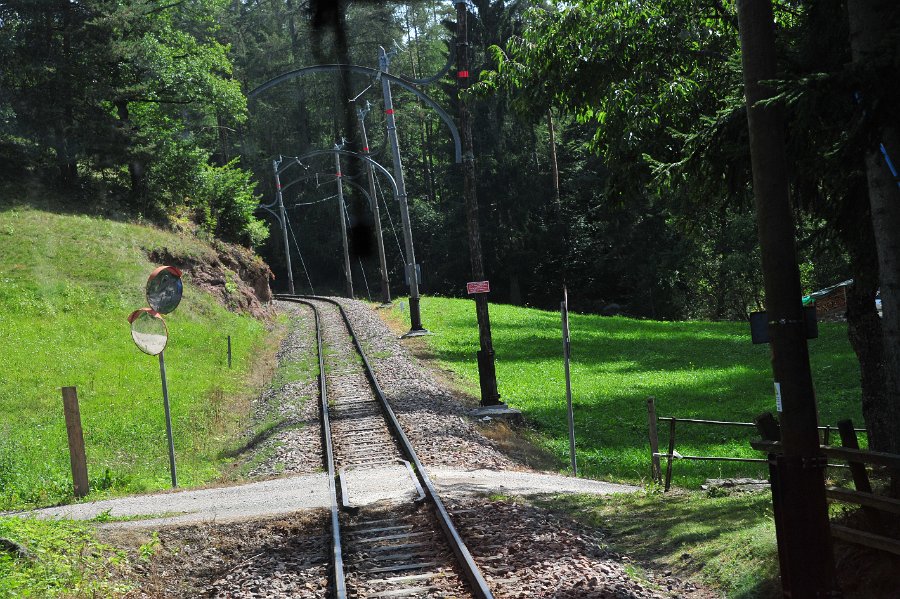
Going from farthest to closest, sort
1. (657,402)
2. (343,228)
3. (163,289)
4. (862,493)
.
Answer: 1. (343,228)
2. (657,402)
3. (163,289)
4. (862,493)

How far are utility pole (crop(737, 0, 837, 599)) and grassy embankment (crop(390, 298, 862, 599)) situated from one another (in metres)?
0.76

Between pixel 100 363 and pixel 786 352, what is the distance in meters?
19.8

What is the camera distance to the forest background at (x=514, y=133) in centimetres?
906

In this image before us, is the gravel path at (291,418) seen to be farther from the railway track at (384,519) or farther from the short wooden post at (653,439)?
the short wooden post at (653,439)

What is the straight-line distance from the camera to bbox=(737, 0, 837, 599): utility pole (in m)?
6.73

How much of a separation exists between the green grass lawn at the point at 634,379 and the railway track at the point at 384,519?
382cm

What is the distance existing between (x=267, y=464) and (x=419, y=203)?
209 ft

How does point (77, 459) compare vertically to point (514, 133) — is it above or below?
below

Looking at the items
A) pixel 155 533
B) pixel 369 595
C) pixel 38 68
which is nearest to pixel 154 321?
pixel 155 533

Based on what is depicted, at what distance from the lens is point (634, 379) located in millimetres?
27141

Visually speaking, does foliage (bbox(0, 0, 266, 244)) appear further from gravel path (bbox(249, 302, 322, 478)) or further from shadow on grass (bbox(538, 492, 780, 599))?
shadow on grass (bbox(538, 492, 780, 599))

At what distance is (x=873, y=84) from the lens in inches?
253

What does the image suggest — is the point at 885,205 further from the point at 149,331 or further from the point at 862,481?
the point at 149,331

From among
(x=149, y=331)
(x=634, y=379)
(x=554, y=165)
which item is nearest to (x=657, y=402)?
(x=634, y=379)
